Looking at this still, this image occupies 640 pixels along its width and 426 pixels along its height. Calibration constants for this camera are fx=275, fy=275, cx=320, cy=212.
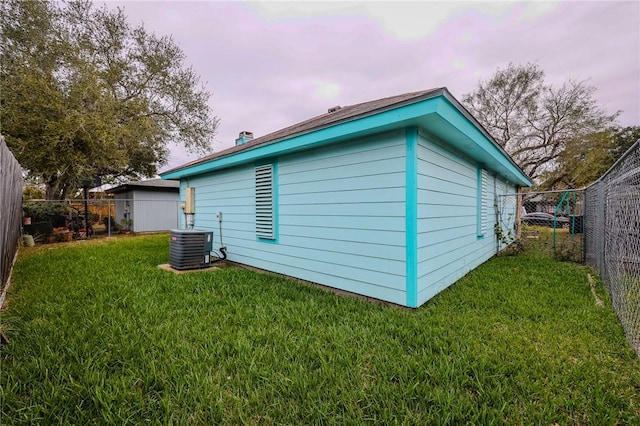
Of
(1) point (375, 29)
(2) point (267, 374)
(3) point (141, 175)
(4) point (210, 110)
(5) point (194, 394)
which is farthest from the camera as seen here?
(3) point (141, 175)

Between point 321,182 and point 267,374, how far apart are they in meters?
2.63

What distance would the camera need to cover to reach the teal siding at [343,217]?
10.6 ft

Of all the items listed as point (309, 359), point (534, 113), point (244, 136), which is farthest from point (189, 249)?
point (534, 113)

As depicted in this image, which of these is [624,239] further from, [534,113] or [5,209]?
[534,113]

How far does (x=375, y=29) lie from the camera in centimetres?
631

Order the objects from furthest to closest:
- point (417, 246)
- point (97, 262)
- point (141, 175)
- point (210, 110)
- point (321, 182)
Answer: point (141, 175) → point (210, 110) → point (97, 262) → point (321, 182) → point (417, 246)

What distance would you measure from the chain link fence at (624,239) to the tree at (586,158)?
15871 mm

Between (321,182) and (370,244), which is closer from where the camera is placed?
(370,244)

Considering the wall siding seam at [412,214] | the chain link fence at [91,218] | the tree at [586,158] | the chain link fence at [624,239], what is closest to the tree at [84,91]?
the chain link fence at [91,218]

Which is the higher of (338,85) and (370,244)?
(338,85)

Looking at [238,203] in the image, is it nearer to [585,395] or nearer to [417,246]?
[417,246]

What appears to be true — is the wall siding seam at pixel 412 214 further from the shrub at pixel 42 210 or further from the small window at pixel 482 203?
the shrub at pixel 42 210

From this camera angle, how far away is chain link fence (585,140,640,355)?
2.38 meters

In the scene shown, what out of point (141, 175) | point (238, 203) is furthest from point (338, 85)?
point (141, 175)
